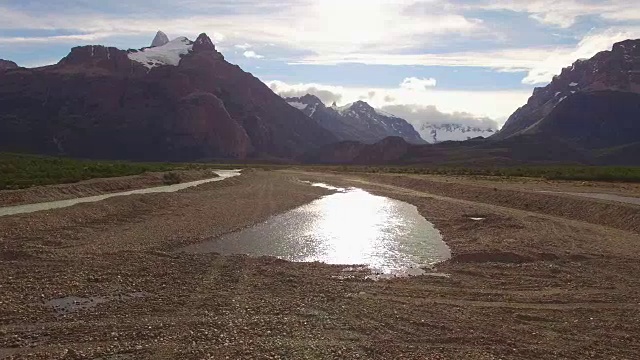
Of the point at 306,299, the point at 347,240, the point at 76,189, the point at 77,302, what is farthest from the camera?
the point at 76,189

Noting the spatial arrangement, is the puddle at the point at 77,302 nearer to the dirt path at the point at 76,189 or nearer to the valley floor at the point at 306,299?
the valley floor at the point at 306,299

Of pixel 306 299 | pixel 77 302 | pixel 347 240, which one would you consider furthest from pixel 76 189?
pixel 306 299

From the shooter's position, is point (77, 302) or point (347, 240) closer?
point (77, 302)

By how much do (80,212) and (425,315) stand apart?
90.5 feet

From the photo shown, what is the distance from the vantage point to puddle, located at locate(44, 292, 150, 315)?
663 inches

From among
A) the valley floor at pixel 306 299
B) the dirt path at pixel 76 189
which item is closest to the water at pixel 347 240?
the valley floor at pixel 306 299

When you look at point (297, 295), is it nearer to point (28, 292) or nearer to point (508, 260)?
point (28, 292)

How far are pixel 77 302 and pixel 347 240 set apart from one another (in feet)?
58.4

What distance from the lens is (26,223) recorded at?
31.3 metres

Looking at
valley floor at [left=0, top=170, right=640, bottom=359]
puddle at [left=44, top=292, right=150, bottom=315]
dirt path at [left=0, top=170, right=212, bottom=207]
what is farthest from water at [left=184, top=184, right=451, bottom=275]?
dirt path at [left=0, top=170, right=212, bottom=207]

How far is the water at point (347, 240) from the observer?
26547 millimetres

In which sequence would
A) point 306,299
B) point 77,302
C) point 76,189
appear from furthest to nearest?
point 76,189, point 306,299, point 77,302

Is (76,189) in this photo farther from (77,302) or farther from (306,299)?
(306,299)

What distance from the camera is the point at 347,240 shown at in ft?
107
